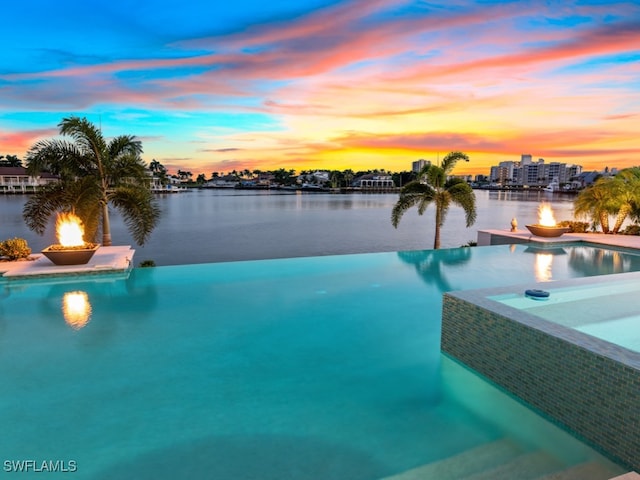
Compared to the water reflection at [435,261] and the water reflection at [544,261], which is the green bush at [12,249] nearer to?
the water reflection at [435,261]

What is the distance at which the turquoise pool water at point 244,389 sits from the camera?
3.14 m

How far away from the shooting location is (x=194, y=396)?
13.2 ft

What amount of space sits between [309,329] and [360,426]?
97.4 inches

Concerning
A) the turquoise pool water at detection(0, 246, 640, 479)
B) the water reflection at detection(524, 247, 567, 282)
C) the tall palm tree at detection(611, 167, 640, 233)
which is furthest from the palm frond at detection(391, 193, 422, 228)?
the turquoise pool water at detection(0, 246, 640, 479)

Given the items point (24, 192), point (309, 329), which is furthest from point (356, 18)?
point (24, 192)

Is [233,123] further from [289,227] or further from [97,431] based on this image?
[97,431]

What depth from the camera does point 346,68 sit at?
18.5 meters

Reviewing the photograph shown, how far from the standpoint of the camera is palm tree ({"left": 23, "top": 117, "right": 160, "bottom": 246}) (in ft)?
39.5

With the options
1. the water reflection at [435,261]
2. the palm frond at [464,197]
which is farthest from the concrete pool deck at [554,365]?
the palm frond at [464,197]

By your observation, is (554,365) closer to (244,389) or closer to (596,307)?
(596,307)

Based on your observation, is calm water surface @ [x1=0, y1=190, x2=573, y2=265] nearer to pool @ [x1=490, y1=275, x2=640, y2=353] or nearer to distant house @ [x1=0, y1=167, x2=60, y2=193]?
pool @ [x1=490, y1=275, x2=640, y2=353]

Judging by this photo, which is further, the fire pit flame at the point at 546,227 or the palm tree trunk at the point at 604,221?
the palm tree trunk at the point at 604,221

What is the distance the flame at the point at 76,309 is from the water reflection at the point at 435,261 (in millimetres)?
6338

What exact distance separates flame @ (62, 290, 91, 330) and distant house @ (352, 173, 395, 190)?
134212 mm
